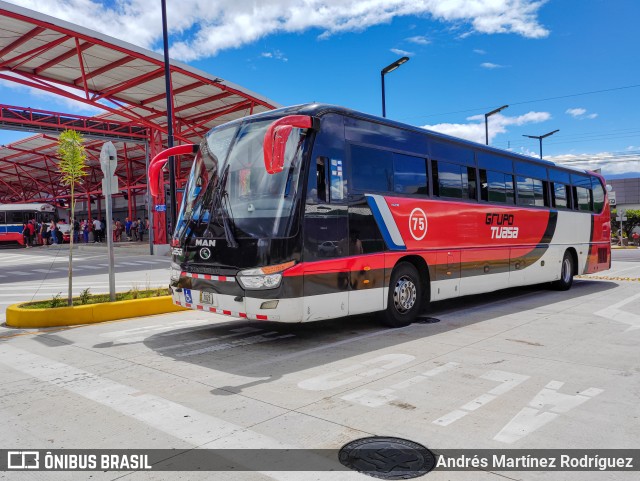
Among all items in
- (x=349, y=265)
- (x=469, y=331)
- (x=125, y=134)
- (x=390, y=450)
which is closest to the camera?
(x=390, y=450)

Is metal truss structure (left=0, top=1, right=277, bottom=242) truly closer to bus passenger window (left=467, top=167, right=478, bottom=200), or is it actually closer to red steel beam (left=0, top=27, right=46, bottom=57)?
red steel beam (left=0, top=27, right=46, bottom=57)

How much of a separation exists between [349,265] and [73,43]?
19.3 meters

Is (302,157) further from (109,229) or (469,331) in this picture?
(109,229)

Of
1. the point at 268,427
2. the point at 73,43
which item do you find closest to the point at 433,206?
the point at 268,427

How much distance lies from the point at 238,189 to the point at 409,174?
3.19m

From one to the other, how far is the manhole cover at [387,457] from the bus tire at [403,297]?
425 cm

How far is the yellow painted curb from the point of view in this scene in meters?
8.62

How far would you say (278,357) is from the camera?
21.2 ft

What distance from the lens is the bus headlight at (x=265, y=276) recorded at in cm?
630

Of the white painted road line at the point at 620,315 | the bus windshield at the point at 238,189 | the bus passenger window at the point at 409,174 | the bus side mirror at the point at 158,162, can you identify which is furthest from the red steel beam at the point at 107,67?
the white painted road line at the point at 620,315

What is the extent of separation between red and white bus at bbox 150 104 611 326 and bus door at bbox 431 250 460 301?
0.02 m

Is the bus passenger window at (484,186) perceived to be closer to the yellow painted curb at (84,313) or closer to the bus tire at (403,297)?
the bus tire at (403,297)

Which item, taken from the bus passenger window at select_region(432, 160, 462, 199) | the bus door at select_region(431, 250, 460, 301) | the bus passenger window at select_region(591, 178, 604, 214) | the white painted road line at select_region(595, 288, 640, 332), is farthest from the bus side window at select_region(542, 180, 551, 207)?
the bus door at select_region(431, 250, 460, 301)

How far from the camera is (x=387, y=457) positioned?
360cm
